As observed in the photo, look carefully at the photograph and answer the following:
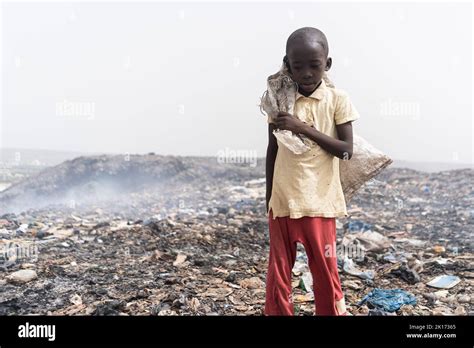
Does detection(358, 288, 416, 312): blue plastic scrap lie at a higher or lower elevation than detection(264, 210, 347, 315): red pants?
lower

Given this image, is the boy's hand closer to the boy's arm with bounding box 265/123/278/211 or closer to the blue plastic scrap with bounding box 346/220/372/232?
the boy's arm with bounding box 265/123/278/211

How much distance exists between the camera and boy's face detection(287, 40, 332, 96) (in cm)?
206

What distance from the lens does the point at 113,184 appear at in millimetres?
11602

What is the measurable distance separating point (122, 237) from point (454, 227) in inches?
190

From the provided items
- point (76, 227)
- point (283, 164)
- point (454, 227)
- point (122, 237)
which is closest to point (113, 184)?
point (76, 227)

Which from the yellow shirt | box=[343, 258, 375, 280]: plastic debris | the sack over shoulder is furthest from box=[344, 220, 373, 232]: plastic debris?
the yellow shirt

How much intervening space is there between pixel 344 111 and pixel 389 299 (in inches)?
80.7

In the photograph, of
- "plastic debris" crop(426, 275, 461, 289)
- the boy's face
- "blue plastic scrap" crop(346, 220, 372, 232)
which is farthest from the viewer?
"blue plastic scrap" crop(346, 220, 372, 232)

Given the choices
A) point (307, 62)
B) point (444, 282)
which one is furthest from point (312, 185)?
point (444, 282)

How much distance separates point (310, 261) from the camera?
228cm

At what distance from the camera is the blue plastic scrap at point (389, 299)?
353 cm

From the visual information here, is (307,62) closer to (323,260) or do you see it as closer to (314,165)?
(314,165)

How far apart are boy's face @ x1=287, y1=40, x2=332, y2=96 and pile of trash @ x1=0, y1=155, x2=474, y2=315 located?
1.99 metres
